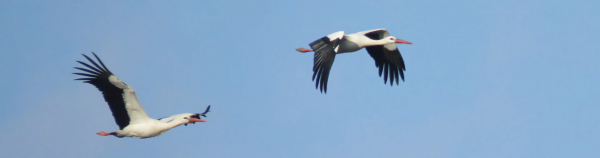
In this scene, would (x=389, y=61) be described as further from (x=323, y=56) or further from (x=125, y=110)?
(x=125, y=110)

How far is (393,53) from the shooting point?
22.6 meters

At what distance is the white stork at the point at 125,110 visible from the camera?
18.1m

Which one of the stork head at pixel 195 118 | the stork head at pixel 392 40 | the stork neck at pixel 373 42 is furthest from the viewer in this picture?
the stork head at pixel 392 40

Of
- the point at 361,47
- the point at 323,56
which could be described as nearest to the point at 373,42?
the point at 361,47

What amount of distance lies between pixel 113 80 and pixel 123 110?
78cm

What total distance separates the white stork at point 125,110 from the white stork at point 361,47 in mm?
2763

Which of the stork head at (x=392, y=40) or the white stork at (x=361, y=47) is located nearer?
the white stork at (x=361, y=47)

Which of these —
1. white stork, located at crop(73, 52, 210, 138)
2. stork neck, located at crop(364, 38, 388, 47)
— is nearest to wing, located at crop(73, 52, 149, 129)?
white stork, located at crop(73, 52, 210, 138)

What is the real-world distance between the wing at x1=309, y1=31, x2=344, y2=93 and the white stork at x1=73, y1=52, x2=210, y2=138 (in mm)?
2647

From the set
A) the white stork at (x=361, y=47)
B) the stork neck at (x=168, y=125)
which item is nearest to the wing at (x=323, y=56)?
the white stork at (x=361, y=47)

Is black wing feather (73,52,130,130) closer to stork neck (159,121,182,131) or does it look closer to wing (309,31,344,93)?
stork neck (159,121,182,131)

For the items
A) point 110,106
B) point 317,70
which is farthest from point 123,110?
point 317,70

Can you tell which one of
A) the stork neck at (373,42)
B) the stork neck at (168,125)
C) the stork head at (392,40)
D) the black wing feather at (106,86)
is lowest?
the stork neck at (168,125)

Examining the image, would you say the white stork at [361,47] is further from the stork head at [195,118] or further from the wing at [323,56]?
the stork head at [195,118]
